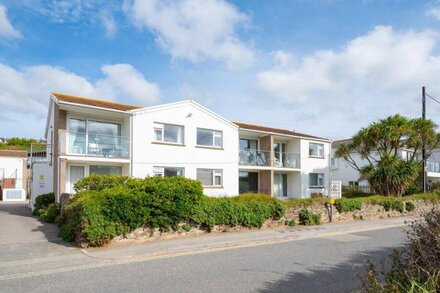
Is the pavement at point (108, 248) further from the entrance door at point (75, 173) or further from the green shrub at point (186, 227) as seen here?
the entrance door at point (75, 173)

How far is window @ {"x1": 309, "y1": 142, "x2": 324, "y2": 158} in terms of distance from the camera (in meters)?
31.5

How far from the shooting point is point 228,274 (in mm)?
7516

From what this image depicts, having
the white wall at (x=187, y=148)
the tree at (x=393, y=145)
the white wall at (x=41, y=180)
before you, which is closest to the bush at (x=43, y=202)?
the white wall at (x=41, y=180)

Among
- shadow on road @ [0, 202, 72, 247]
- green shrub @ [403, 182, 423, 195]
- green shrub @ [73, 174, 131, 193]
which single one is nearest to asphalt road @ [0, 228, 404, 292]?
shadow on road @ [0, 202, 72, 247]

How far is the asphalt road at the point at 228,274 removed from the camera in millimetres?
6583

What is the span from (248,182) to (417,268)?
24696 mm

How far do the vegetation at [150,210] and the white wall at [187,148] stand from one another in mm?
7603

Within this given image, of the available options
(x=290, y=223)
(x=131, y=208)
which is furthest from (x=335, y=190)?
(x=131, y=208)

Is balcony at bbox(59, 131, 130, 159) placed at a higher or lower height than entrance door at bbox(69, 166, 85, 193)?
higher

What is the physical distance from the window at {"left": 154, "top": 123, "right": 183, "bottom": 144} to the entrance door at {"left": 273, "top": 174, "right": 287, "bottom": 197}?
10.7 m

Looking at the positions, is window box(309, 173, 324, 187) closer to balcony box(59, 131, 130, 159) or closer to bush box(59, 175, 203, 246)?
balcony box(59, 131, 130, 159)

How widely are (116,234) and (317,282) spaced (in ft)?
21.3

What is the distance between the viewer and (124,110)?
21.1m

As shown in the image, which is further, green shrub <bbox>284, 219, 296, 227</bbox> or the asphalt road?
green shrub <bbox>284, 219, 296, 227</bbox>
